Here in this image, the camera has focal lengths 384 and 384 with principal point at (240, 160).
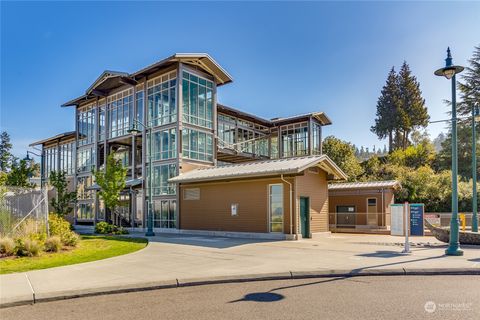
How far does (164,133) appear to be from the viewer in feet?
98.4

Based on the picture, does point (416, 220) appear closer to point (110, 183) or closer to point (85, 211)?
point (110, 183)

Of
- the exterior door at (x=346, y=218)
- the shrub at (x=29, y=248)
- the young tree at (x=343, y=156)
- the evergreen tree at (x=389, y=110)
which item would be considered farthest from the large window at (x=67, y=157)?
the evergreen tree at (x=389, y=110)

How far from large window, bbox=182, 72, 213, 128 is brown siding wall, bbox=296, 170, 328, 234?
458 inches

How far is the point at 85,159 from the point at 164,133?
13.3 metres

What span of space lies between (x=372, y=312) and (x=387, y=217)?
23273mm

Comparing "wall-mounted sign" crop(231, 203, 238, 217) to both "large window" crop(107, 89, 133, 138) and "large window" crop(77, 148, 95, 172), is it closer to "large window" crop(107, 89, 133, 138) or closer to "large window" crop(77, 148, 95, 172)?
"large window" crop(107, 89, 133, 138)

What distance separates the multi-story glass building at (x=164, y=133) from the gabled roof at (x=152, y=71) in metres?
0.08

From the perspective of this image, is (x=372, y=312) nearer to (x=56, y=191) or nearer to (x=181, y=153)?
(x=181, y=153)

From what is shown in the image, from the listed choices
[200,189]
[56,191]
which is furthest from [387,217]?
[56,191]

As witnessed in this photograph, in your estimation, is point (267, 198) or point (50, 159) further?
point (50, 159)

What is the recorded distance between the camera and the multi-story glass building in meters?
29.2

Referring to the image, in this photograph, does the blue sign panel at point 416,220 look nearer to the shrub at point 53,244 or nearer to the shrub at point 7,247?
the shrub at point 53,244

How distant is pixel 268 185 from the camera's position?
21.1 m

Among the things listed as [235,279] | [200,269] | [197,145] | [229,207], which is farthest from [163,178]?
[235,279]
